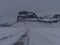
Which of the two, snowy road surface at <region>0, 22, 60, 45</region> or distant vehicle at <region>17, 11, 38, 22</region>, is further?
distant vehicle at <region>17, 11, 38, 22</region>

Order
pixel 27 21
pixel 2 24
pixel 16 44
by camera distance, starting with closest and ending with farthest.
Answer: pixel 16 44 < pixel 2 24 < pixel 27 21

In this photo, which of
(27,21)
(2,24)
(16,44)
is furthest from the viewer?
(27,21)

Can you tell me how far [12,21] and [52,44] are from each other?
1839 mm

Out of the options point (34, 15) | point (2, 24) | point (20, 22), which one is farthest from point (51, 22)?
point (2, 24)

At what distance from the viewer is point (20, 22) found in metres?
3.06

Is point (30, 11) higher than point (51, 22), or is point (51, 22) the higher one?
point (30, 11)

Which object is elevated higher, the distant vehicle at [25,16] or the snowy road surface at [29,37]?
the distant vehicle at [25,16]

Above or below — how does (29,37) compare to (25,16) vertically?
below

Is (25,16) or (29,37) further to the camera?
(25,16)

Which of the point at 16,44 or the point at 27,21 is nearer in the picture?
the point at 16,44

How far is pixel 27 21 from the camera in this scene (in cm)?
306

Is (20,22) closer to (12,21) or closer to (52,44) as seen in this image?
(12,21)

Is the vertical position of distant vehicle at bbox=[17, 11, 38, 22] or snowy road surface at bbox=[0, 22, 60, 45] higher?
distant vehicle at bbox=[17, 11, 38, 22]

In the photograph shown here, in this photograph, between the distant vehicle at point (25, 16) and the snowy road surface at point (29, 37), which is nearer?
the snowy road surface at point (29, 37)
